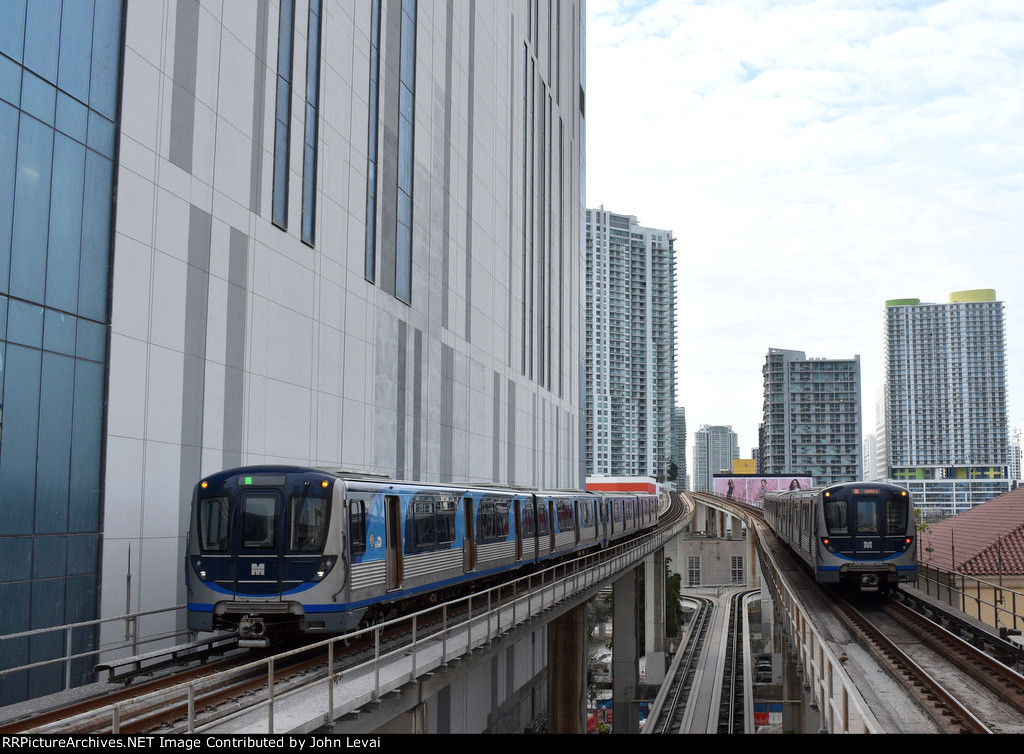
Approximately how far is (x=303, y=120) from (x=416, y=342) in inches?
369

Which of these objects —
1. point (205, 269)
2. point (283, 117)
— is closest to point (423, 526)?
point (205, 269)

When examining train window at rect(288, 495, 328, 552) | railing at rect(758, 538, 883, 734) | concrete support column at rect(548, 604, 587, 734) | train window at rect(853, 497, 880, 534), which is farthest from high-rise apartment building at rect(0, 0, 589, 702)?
train window at rect(853, 497, 880, 534)

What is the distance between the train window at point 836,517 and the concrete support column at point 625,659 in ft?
66.7

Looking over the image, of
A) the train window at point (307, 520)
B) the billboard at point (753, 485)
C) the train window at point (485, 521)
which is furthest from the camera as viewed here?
the billboard at point (753, 485)

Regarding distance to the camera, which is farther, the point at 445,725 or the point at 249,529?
the point at 445,725

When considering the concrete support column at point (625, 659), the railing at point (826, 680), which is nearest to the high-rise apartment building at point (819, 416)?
the concrete support column at point (625, 659)

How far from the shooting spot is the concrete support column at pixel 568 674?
3447 cm

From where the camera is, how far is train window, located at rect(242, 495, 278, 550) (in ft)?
45.5

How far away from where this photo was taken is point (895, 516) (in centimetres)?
2222

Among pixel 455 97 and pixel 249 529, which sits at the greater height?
pixel 455 97

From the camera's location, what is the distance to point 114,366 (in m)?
15.6

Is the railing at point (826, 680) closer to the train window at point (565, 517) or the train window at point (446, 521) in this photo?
the train window at point (446, 521)

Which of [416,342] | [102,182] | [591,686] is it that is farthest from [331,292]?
[591,686]

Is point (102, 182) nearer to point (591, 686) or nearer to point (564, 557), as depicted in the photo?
point (564, 557)
